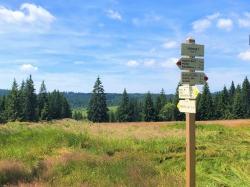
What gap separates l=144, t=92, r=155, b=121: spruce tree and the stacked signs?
9529 cm

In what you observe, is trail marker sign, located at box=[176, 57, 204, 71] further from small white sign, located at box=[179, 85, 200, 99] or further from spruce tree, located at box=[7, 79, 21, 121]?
spruce tree, located at box=[7, 79, 21, 121]

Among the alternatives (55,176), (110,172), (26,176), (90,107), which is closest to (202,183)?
(110,172)

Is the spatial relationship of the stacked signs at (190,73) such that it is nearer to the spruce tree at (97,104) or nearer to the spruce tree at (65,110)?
the spruce tree at (97,104)

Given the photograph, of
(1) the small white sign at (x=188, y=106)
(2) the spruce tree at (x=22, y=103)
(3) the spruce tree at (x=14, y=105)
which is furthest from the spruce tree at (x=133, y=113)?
(1) the small white sign at (x=188, y=106)

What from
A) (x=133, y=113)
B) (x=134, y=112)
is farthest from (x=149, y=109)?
(x=134, y=112)

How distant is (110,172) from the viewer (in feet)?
43.0

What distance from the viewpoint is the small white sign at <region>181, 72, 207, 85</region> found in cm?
894

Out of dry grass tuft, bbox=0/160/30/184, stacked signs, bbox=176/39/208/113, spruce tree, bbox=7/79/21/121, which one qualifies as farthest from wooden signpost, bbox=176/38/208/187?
spruce tree, bbox=7/79/21/121

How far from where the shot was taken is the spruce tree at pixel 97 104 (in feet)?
340

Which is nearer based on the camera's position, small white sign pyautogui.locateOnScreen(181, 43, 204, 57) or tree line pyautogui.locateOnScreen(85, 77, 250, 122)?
small white sign pyautogui.locateOnScreen(181, 43, 204, 57)

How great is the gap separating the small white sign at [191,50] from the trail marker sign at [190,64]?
0.10 meters

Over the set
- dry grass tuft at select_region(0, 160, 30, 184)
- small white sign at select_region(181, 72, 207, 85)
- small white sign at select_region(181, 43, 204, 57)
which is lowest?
dry grass tuft at select_region(0, 160, 30, 184)

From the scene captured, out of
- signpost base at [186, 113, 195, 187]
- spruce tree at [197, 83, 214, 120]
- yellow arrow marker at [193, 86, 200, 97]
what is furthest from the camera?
spruce tree at [197, 83, 214, 120]

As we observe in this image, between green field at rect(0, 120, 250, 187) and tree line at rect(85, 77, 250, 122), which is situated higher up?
tree line at rect(85, 77, 250, 122)
